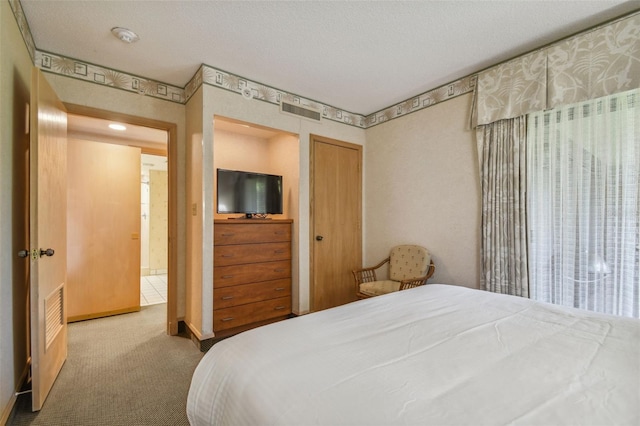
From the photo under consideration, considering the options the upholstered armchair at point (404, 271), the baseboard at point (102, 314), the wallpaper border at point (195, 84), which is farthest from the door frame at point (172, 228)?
the upholstered armchair at point (404, 271)

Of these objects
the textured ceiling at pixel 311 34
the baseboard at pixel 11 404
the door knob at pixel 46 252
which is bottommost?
the baseboard at pixel 11 404

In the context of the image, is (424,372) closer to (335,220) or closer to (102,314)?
(335,220)

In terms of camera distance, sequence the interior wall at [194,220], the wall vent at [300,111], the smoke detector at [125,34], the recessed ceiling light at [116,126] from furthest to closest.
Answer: the recessed ceiling light at [116,126] < the wall vent at [300,111] < the interior wall at [194,220] < the smoke detector at [125,34]

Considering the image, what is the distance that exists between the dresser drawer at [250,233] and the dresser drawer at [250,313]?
70 cm

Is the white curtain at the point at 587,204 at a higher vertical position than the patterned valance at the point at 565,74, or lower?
lower

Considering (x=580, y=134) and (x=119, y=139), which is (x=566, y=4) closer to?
(x=580, y=134)

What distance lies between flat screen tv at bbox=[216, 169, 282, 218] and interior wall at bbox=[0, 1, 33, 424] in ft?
4.95

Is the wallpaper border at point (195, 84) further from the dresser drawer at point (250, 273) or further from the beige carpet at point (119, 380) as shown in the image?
the beige carpet at point (119, 380)

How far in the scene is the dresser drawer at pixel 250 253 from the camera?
9.59 feet

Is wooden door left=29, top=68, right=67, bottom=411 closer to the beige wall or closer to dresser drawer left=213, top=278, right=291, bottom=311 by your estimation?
dresser drawer left=213, top=278, right=291, bottom=311

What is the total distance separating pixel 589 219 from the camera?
220 cm

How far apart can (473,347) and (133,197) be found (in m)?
4.20

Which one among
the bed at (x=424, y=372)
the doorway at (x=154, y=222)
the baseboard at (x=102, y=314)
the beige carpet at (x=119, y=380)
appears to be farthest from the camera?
the doorway at (x=154, y=222)

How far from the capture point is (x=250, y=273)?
10.4ft
